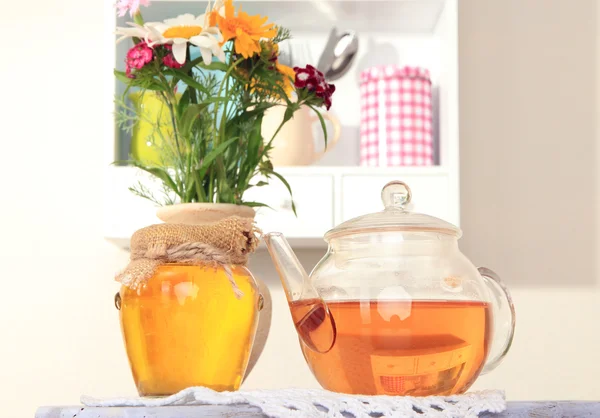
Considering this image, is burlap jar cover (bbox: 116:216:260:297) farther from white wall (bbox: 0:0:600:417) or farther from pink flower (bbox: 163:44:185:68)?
white wall (bbox: 0:0:600:417)

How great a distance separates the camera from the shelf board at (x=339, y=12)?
154cm

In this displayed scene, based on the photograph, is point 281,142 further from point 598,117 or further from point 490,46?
point 598,117

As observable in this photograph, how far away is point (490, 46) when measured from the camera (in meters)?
1.76

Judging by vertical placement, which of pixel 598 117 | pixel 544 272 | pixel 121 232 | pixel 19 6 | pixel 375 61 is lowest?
pixel 544 272

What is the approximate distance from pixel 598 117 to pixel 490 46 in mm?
306

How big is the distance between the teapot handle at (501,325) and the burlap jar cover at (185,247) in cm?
23

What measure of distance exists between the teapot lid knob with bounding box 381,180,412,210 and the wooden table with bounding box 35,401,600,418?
21cm

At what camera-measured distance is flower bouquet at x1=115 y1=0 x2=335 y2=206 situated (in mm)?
756

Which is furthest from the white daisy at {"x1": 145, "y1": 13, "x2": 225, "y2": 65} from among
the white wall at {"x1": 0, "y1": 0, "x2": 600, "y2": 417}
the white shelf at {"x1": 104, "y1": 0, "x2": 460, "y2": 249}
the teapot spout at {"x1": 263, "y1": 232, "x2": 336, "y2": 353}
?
the white wall at {"x1": 0, "y1": 0, "x2": 600, "y2": 417}

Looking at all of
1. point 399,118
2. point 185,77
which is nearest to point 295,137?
point 399,118

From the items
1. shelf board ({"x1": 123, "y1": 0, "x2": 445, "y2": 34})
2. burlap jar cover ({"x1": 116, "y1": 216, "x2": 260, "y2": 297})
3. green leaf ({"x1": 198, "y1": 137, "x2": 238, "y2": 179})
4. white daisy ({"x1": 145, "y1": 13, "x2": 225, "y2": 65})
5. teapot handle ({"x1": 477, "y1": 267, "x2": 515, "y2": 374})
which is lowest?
teapot handle ({"x1": 477, "y1": 267, "x2": 515, "y2": 374})

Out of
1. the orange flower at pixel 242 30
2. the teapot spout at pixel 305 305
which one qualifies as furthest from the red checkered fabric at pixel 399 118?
the teapot spout at pixel 305 305

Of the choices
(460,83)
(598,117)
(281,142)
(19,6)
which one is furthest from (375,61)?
(19,6)

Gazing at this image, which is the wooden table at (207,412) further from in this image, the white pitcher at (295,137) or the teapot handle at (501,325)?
the white pitcher at (295,137)
